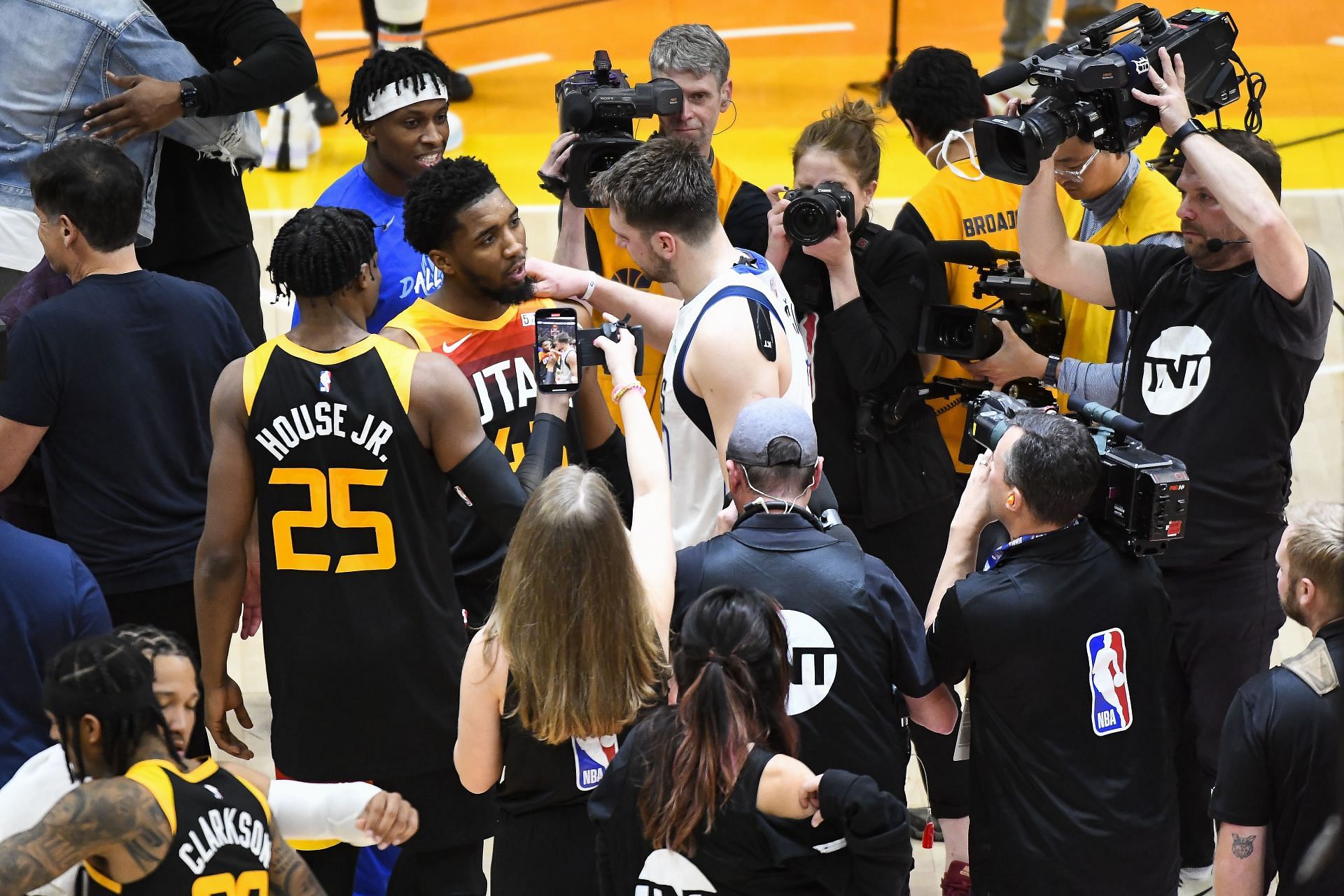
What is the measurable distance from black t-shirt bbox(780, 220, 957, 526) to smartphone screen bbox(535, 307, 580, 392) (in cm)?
109

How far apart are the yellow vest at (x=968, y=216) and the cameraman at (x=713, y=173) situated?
20.6 inches

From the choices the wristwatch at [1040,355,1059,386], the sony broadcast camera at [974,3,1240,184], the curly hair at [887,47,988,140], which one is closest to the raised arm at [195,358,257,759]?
the sony broadcast camera at [974,3,1240,184]

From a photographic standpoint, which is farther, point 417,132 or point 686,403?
point 417,132

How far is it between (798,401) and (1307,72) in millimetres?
6367

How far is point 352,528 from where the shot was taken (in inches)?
128

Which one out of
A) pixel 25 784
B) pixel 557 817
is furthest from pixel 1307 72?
pixel 25 784

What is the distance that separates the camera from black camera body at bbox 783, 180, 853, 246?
418 cm

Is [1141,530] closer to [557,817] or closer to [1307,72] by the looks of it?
[557,817]

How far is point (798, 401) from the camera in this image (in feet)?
12.1

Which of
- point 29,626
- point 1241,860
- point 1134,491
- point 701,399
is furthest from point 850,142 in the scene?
point 29,626

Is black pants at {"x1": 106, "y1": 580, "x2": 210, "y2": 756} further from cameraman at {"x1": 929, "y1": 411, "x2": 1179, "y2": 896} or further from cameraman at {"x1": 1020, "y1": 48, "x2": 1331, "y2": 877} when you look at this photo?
cameraman at {"x1": 1020, "y1": 48, "x2": 1331, "y2": 877}

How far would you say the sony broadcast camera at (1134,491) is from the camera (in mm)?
3078

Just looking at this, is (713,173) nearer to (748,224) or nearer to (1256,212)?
(748,224)

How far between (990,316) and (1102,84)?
794mm
